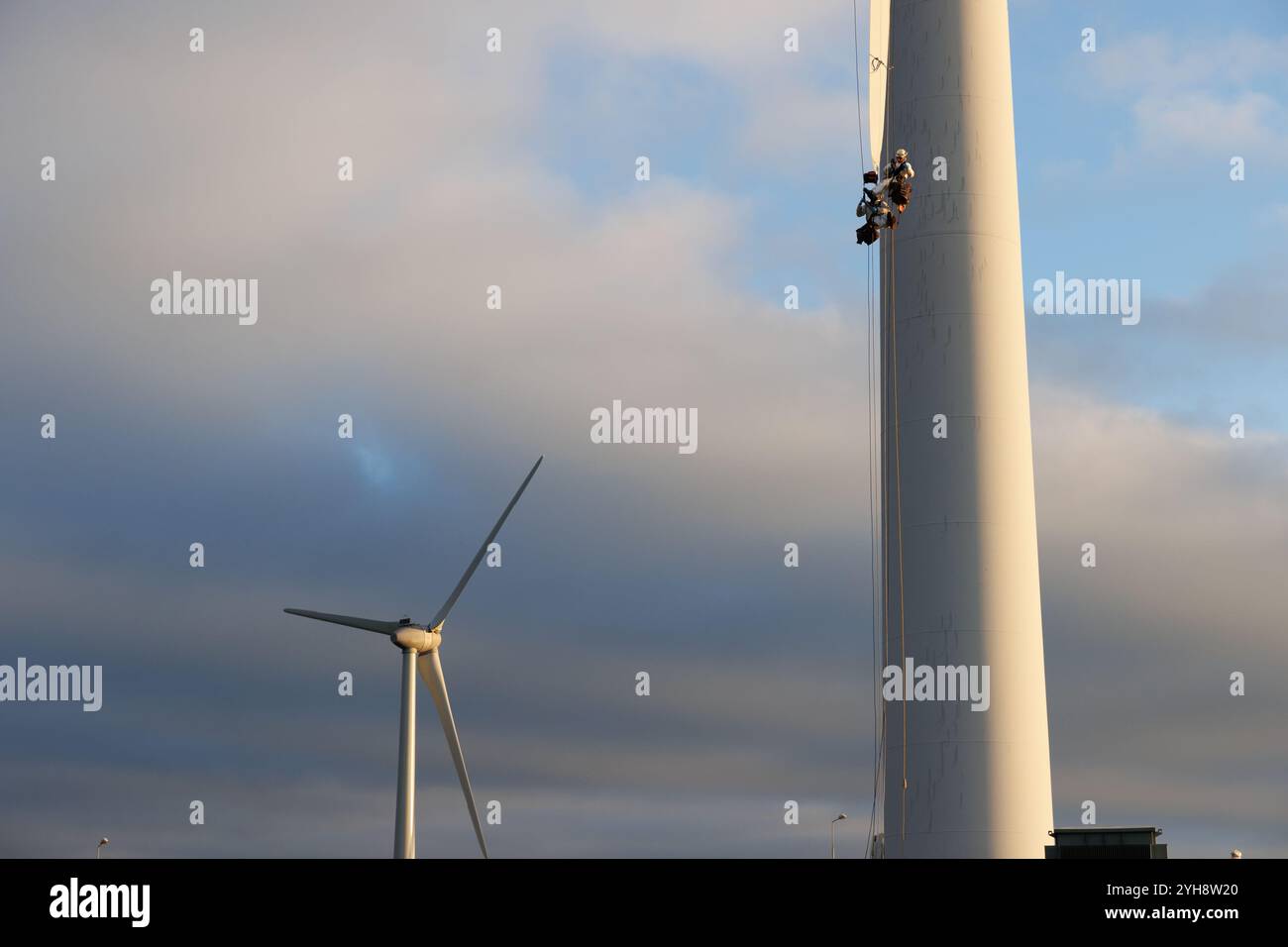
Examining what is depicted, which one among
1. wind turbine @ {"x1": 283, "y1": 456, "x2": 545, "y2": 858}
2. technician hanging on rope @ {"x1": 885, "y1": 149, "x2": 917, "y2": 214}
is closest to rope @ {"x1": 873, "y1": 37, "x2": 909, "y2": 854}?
technician hanging on rope @ {"x1": 885, "y1": 149, "x2": 917, "y2": 214}

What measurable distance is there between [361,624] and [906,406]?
39936mm

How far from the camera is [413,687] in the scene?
80875mm

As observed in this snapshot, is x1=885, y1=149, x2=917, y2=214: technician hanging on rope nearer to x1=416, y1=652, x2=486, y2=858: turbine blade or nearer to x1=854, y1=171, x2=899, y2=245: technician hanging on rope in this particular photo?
x1=854, y1=171, x2=899, y2=245: technician hanging on rope

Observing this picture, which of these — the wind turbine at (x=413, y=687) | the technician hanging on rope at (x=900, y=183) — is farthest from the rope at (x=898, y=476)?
the wind turbine at (x=413, y=687)

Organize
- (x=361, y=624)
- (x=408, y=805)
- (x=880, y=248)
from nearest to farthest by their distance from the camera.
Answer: (x=880, y=248), (x=408, y=805), (x=361, y=624)

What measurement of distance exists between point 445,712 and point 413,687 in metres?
2.85

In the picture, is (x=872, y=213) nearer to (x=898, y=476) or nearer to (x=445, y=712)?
(x=898, y=476)

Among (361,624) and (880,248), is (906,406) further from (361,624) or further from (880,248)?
(361,624)
